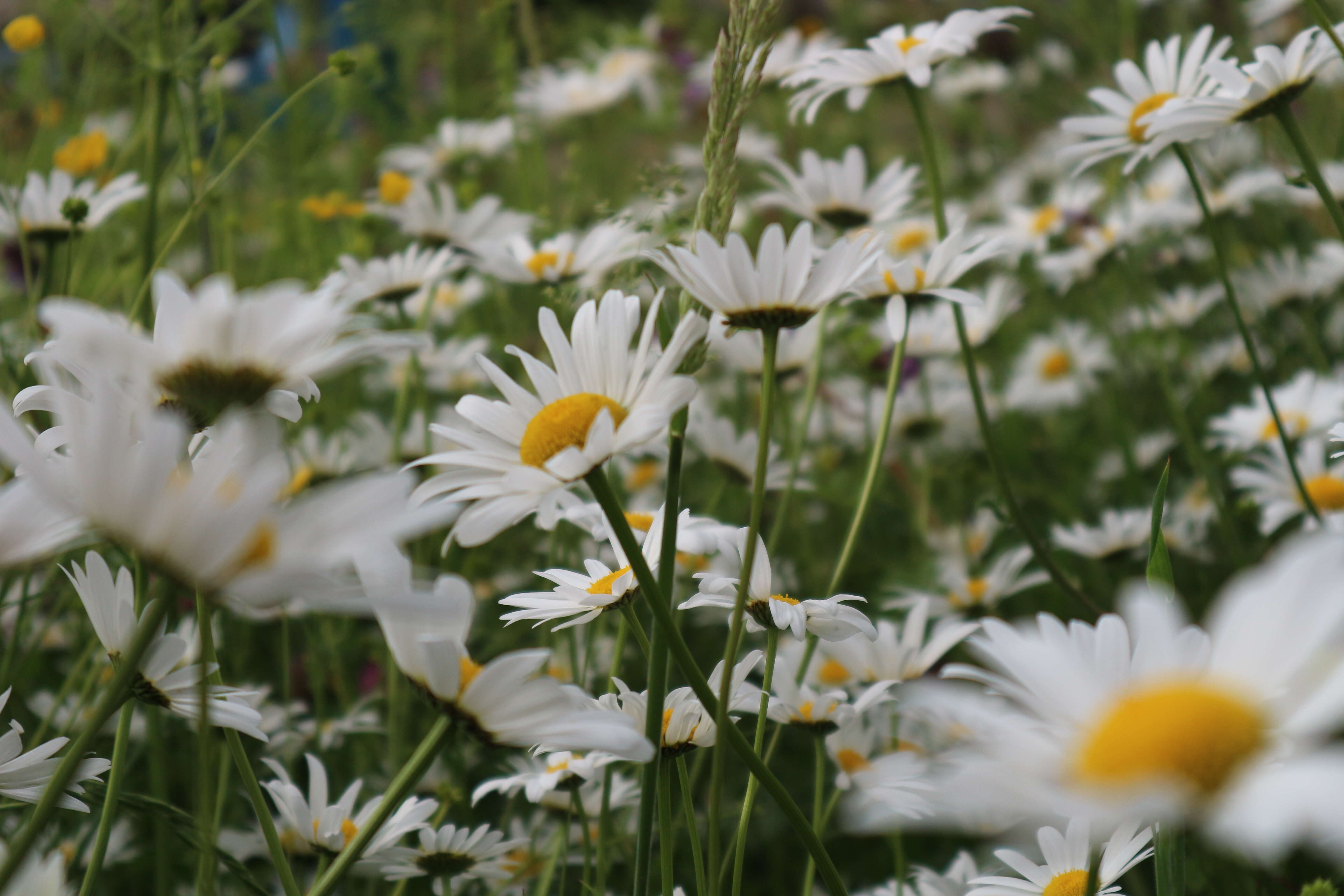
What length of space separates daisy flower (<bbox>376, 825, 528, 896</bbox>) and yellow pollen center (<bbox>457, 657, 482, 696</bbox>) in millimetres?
194

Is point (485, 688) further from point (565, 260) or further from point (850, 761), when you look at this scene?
point (565, 260)

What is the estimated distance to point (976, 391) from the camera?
0.84 meters

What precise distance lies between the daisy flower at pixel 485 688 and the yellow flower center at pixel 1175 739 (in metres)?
0.15

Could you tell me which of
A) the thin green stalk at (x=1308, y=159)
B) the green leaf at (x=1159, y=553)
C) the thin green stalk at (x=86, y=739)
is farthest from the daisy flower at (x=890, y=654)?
the thin green stalk at (x=86, y=739)

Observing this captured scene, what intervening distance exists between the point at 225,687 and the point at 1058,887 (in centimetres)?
42

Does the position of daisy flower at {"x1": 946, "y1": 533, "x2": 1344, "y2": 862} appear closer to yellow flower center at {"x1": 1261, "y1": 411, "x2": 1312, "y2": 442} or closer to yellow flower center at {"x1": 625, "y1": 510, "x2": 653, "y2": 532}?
yellow flower center at {"x1": 625, "y1": 510, "x2": 653, "y2": 532}

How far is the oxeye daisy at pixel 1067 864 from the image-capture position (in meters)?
0.49

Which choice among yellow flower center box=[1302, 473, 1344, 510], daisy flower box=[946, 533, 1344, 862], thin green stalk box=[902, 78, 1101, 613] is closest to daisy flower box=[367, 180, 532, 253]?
thin green stalk box=[902, 78, 1101, 613]

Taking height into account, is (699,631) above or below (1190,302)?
below

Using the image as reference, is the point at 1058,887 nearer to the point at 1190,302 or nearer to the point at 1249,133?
the point at 1190,302

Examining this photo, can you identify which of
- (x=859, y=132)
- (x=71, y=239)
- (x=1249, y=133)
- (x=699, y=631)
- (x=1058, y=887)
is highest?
(x=859, y=132)

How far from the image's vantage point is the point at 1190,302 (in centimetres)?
171

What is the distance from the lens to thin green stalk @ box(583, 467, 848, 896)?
397 millimetres

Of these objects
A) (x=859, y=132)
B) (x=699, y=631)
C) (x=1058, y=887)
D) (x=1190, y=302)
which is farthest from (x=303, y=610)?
(x=859, y=132)
